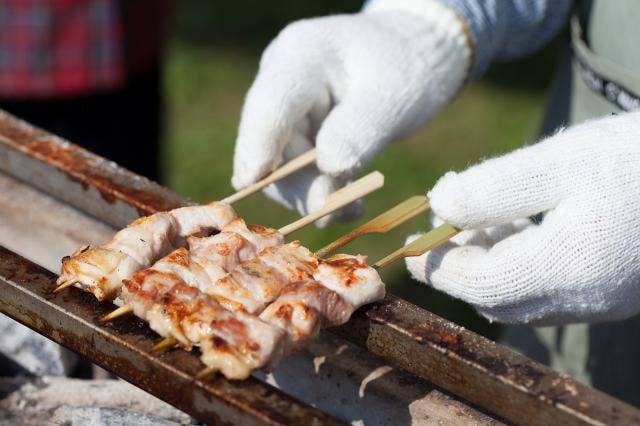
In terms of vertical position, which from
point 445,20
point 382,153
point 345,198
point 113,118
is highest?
point 445,20

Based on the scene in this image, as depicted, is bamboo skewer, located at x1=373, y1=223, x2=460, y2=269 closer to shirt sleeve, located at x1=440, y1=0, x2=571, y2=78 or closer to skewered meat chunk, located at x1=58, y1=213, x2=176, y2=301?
skewered meat chunk, located at x1=58, y1=213, x2=176, y2=301

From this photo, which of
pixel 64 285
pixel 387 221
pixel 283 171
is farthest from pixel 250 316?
pixel 283 171

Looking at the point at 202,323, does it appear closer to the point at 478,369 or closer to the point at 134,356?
the point at 134,356

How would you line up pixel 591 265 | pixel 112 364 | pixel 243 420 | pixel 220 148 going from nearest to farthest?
pixel 243 420 → pixel 112 364 → pixel 591 265 → pixel 220 148

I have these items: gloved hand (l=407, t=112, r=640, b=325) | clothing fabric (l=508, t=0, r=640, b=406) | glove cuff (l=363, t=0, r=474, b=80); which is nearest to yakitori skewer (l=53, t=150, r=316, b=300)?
gloved hand (l=407, t=112, r=640, b=325)

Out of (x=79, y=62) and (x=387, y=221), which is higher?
(x=387, y=221)

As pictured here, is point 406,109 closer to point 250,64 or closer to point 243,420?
point 243,420

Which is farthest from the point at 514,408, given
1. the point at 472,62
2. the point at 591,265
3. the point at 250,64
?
the point at 250,64
